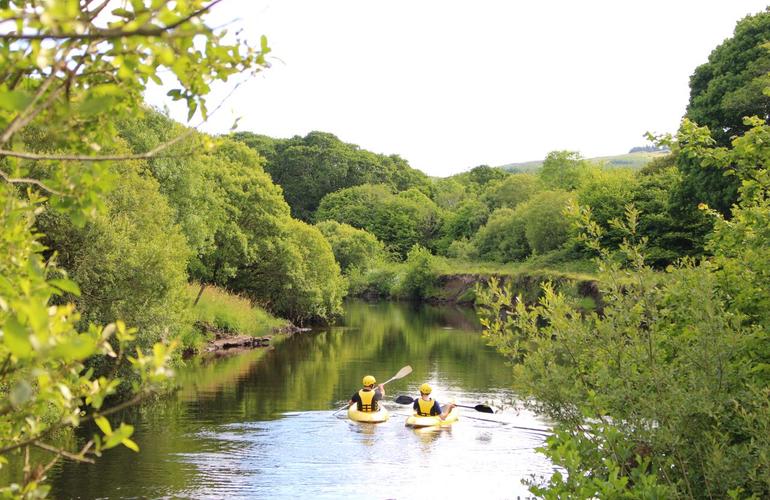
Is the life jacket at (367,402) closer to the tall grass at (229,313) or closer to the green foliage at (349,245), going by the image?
the tall grass at (229,313)

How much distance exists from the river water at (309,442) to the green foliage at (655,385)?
105 centimetres

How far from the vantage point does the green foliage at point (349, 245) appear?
215ft

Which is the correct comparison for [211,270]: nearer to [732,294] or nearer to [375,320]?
[375,320]

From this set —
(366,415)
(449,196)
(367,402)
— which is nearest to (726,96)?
(367,402)

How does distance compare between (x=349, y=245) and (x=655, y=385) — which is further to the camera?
(x=349, y=245)

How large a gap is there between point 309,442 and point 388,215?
216 ft

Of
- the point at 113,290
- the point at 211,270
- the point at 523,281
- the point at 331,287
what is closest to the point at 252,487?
the point at 113,290

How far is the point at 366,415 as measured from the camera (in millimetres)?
18844

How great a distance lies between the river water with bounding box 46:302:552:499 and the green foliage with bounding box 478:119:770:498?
1047mm

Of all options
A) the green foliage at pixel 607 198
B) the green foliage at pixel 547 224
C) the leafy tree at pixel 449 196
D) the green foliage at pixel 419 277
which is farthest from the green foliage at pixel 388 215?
the green foliage at pixel 607 198

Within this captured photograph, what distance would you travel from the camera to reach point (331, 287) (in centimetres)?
4284

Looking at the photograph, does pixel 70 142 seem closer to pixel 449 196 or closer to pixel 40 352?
pixel 40 352

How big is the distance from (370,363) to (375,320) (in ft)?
58.8

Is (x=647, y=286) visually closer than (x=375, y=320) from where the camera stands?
Yes
